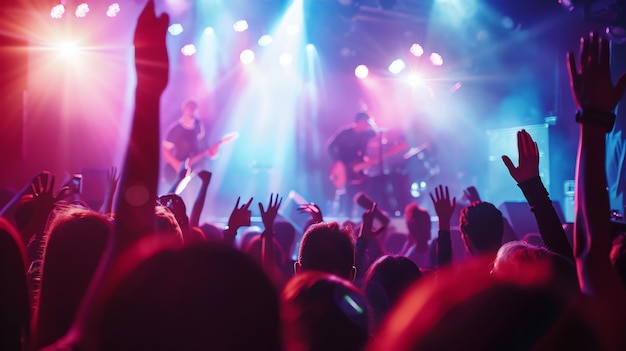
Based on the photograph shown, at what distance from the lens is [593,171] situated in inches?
68.6

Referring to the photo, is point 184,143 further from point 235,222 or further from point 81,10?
point 235,222

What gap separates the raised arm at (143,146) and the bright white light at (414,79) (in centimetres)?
1278

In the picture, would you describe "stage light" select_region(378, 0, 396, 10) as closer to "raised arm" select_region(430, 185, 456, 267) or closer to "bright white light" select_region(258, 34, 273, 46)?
"bright white light" select_region(258, 34, 273, 46)

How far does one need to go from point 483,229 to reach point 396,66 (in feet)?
36.2

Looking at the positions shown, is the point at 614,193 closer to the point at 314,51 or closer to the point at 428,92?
the point at 428,92

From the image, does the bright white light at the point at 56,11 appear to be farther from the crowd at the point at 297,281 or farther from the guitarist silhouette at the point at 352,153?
the guitarist silhouette at the point at 352,153

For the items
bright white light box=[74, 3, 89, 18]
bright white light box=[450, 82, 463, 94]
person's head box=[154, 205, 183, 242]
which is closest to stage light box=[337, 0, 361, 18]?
bright white light box=[450, 82, 463, 94]

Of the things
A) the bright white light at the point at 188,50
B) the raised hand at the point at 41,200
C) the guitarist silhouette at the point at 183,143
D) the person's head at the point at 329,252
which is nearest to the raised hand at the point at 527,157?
the person's head at the point at 329,252

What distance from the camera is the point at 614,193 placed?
7930 millimetres

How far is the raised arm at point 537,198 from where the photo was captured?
261 centimetres

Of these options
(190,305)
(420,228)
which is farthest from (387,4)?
(190,305)

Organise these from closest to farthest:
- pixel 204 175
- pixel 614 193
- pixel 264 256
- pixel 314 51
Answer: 1. pixel 264 256
2. pixel 204 175
3. pixel 614 193
4. pixel 314 51

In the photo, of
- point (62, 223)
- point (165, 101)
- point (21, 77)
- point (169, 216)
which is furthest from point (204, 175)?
point (165, 101)

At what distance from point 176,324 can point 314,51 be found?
13.7m
